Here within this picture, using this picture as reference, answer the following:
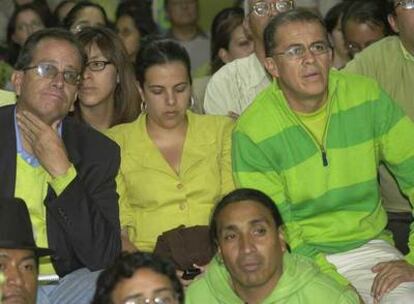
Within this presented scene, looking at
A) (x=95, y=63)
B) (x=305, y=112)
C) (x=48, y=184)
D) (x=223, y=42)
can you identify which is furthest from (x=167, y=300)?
(x=223, y=42)

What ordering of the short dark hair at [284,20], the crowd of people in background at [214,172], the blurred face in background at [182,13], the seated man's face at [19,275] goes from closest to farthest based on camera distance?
the seated man's face at [19,275]
the crowd of people in background at [214,172]
the short dark hair at [284,20]
the blurred face in background at [182,13]

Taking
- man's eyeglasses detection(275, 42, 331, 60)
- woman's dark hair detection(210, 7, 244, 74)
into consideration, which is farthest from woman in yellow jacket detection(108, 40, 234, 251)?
woman's dark hair detection(210, 7, 244, 74)

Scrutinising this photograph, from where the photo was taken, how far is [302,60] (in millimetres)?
5648

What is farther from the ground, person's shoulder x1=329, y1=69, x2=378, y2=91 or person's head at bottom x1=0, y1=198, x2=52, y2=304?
person's shoulder x1=329, y1=69, x2=378, y2=91

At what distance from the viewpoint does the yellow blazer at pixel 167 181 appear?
19.3 feet

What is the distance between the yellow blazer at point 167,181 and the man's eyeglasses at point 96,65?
1.50 ft

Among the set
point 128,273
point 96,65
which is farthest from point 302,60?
point 128,273

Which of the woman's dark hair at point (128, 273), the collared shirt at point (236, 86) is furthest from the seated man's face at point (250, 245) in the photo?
the collared shirt at point (236, 86)

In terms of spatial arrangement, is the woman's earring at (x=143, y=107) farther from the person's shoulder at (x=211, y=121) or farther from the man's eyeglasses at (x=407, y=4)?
the man's eyeglasses at (x=407, y=4)

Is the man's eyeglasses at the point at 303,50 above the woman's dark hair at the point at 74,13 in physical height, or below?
below

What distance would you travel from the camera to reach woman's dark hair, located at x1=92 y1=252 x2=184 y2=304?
4473 millimetres

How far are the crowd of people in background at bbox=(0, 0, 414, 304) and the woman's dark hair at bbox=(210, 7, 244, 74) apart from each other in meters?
1.29

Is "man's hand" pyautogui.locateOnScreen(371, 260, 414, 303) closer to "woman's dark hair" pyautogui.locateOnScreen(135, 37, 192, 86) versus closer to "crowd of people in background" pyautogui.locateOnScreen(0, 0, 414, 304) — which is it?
"crowd of people in background" pyautogui.locateOnScreen(0, 0, 414, 304)

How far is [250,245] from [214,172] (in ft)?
2.99
